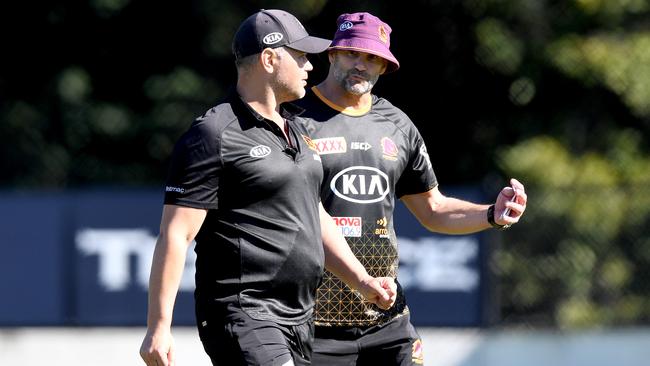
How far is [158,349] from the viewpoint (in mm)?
4320

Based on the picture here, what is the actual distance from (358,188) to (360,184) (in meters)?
0.02

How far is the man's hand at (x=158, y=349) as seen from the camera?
14.2 ft

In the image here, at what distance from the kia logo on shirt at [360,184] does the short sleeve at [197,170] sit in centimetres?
102

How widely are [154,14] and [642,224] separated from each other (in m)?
7.88

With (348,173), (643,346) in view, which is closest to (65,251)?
(643,346)

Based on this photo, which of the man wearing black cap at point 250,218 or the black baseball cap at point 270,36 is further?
the black baseball cap at point 270,36

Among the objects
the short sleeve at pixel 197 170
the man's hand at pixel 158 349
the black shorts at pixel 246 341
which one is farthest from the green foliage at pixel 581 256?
the man's hand at pixel 158 349

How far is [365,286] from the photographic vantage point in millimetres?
4922

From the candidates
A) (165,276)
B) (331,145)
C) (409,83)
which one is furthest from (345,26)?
(409,83)

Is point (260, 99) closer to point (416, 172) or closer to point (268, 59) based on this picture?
point (268, 59)

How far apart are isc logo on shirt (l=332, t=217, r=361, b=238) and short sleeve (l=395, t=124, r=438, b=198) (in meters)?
0.39

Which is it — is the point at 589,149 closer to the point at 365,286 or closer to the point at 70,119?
the point at 70,119

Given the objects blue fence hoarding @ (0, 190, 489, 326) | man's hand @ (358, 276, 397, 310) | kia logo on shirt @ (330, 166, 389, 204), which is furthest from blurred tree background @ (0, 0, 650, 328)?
man's hand @ (358, 276, 397, 310)

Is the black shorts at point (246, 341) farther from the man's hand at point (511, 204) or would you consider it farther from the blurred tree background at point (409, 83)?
the blurred tree background at point (409, 83)
